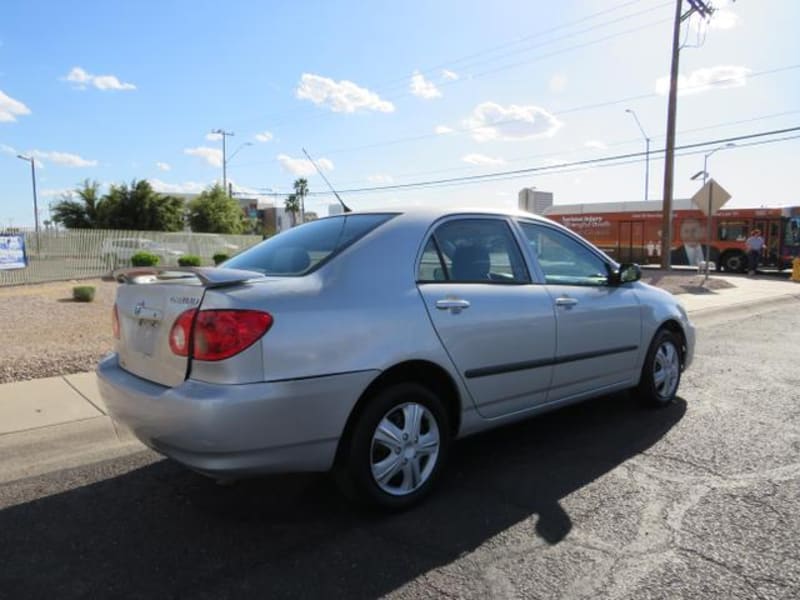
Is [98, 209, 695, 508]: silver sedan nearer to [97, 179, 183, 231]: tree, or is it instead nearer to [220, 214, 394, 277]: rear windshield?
[220, 214, 394, 277]: rear windshield

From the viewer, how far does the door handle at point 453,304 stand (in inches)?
138

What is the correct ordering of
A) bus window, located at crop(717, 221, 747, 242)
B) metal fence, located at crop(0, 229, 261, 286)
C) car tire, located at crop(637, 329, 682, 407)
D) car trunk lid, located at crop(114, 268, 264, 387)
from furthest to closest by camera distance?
bus window, located at crop(717, 221, 747, 242) → metal fence, located at crop(0, 229, 261, 286) → car tire, located at crop(637, 329, 682, 407) → car trunk lid, located at crop(114, 268, 264, 387)

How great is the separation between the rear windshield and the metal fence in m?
16.6

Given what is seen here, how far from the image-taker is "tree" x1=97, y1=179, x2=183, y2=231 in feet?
143

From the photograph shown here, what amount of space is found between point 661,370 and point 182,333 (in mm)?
4002

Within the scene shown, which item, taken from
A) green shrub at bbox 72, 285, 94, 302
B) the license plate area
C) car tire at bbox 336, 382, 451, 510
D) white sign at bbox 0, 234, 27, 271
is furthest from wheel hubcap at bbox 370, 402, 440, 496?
white sign at bbox 0, 234, 27, 271

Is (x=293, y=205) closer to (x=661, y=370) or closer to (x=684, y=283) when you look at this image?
(x=684, y=283)

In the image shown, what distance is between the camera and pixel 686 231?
28.7 meters

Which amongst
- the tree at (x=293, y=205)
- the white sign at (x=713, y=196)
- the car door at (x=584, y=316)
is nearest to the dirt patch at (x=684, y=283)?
the white sign at (x=713, y=196)

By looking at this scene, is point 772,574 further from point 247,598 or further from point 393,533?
point 247,598

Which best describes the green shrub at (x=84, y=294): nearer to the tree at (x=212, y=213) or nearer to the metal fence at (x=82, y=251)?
the metal fence at (x=82, y=251)

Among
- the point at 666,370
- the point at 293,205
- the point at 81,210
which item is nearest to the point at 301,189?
the point at 293,205

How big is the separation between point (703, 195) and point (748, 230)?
11274 mm

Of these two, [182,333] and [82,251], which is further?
[82,251]
